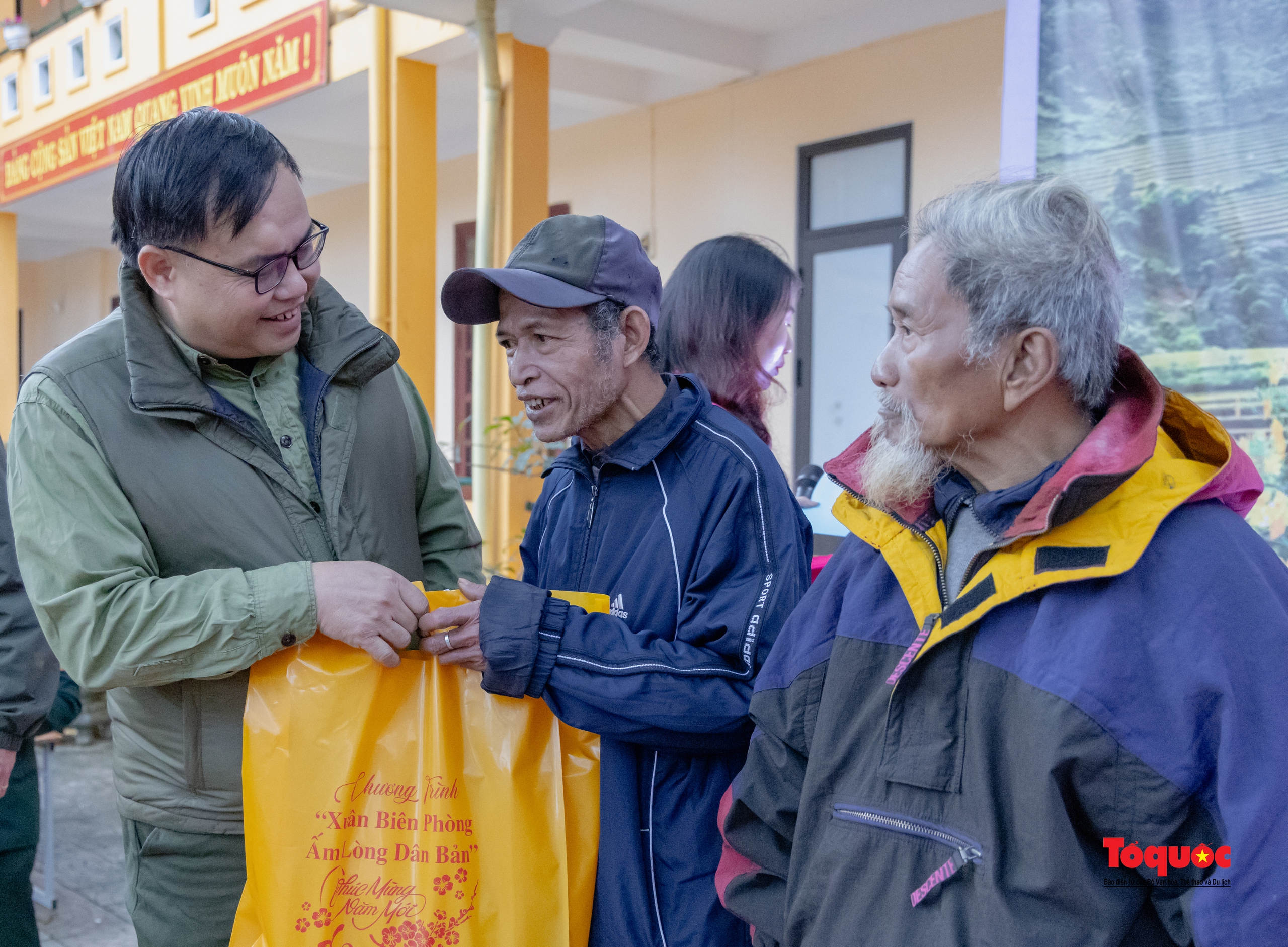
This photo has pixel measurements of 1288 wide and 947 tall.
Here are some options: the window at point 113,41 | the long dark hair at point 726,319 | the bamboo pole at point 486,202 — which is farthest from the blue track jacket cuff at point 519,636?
the window at point 113,41

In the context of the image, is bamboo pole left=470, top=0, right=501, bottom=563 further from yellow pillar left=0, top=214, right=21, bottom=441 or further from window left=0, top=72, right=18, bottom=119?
yellow pillar left=0, top=214, right=21, bottom=441

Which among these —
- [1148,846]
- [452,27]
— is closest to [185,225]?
[1148,846]

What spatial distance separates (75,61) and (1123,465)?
39.8 feet

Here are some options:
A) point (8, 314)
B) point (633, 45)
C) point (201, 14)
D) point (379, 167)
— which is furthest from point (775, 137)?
point (8, 314)

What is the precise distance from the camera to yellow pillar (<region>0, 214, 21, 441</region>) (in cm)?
1241

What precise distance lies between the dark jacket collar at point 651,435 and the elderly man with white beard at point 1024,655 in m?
0.35

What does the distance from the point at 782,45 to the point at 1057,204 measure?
5996 millimetres

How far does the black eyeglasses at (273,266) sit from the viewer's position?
1.66 m

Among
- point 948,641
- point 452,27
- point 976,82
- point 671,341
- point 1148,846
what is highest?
point 452,27

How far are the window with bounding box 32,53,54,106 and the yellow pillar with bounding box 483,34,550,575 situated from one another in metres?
7.56

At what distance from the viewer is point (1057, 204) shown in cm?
128

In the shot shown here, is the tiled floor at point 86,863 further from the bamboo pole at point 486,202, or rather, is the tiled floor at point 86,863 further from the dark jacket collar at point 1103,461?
the dark jacket collar at point 1103,461

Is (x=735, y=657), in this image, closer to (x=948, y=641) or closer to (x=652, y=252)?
(x=948, y=641)

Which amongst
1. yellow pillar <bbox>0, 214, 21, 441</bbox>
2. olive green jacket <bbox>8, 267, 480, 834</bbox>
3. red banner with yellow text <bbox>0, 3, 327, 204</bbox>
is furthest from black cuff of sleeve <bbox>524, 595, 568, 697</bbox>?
yellow pillar <bbox>0, 214, 21, 441</bbox>
